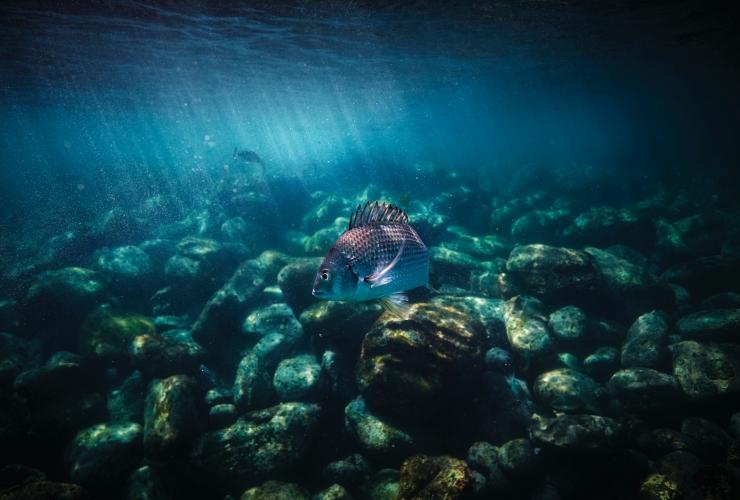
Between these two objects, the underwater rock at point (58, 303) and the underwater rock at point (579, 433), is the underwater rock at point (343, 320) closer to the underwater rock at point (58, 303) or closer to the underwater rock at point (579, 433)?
the underwater rock at point (579, 433)

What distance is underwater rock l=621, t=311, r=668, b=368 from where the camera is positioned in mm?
6910

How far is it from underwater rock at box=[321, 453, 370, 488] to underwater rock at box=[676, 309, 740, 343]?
299 inches

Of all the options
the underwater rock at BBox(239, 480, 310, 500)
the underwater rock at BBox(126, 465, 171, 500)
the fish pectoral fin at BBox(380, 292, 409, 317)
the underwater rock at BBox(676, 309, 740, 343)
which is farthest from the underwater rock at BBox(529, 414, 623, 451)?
the underwater rock at BBox(126, 465, 171, 500)

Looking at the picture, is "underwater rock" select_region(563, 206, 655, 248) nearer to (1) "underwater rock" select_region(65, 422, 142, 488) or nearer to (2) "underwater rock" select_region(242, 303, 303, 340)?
(2) "underwater rock" select_region(242, 303, 303, 340)

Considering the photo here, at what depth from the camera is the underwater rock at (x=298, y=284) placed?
346 inches

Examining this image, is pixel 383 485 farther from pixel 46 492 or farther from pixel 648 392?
pixel 648 392

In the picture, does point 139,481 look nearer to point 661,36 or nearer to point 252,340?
point 252,340

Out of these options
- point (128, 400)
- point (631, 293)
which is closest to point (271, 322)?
point (128, 400)

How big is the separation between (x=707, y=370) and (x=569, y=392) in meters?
2.67

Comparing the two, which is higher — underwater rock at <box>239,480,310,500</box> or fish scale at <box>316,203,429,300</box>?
fish scale at <box>316,203,429,300</box>

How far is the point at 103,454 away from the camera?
209 inches

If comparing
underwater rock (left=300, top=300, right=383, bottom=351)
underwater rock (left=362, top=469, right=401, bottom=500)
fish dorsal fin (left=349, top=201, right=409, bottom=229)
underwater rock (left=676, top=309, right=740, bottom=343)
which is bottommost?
underwater rock (left=676, top=309, right=740, bottom=343)

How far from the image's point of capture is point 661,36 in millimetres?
20391

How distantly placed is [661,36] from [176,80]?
112 feet
